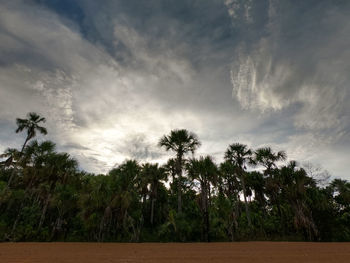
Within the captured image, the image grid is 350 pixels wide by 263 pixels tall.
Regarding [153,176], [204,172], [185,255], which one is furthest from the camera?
[153,176]

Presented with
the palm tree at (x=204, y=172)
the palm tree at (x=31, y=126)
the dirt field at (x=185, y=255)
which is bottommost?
the dirt field at (x=185, y=255)

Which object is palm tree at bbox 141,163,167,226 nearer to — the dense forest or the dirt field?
the dense forest

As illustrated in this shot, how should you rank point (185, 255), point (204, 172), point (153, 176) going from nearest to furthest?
1. point (185, 255)
2. point (204, 172)
3. point (153, 176)

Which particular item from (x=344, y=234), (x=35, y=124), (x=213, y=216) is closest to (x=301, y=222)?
(x=344, y=234)

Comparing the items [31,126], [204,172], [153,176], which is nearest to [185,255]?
[204,172]

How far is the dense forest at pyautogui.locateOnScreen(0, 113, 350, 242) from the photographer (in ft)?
51.0

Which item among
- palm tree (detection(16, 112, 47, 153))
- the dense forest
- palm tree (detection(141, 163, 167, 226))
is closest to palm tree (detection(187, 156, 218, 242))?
the dense forest

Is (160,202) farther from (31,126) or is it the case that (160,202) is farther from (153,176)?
(31,126)

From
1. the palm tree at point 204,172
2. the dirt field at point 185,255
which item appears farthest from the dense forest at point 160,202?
A: the dirt field at point 185,255

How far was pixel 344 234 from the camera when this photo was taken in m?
15.0

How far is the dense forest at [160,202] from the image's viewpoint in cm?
1554

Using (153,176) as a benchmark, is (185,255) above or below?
below

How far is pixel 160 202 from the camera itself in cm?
2608

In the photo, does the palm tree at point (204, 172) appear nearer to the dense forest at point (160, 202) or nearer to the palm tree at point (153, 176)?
the dense forest at point (160, 202)
